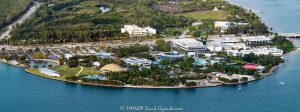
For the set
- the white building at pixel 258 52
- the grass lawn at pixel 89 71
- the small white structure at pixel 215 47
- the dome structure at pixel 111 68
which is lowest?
the grass lawn at pixel 89 71

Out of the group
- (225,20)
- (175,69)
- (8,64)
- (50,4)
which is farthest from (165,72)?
(50,4)

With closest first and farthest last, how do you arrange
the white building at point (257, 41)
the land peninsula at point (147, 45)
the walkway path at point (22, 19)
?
the land peninsula at point (147, 45), the white building at point (257, 41), the walkway path at point (22, 19)

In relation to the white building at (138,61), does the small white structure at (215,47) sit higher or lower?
higher

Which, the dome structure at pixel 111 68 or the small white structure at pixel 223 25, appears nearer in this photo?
the dome structure at pixel 111 68

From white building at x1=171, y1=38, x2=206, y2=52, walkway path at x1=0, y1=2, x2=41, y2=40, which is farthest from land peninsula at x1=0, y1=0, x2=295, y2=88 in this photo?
walkway path at x1=0, y1=2, x2=41, y2=40

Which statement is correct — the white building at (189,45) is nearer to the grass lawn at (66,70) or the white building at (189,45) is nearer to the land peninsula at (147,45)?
the land peninsula at (147,45)

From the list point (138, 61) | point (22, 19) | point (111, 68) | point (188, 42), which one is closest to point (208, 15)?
point (188, 42)

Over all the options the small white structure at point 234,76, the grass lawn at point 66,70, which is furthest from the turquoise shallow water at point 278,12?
the grass lawn at point 66,70

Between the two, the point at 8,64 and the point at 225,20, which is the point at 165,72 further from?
the point at 225,20

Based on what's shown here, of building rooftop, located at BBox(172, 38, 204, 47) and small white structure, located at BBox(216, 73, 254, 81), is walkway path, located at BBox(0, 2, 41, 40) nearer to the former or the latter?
building rooftop, located at BBox(172, 38, 204, 47)
